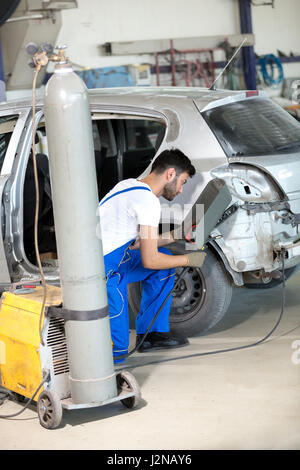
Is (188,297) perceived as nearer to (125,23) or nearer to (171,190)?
(171,190)

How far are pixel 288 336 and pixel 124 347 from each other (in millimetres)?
1108

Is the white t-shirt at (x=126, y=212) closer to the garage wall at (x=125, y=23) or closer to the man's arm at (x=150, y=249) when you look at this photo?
the man's arm at (x=150, y=249)

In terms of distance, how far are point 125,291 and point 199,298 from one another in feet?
2.06

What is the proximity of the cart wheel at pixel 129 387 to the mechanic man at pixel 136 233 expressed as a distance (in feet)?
1.81

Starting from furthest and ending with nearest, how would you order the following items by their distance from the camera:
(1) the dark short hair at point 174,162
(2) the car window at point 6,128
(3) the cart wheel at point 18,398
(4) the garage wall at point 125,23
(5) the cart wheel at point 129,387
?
(4) the garage wall at point 125,23, (2) the car window at point 6,128, (1) the dark short hair at point 174,162, (3) the cart wheel at point 18,398, (5) the cart wheel at point 129,387

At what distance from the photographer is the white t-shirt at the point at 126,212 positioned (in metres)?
3.94

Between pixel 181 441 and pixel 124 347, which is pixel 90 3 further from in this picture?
pixel 181 441

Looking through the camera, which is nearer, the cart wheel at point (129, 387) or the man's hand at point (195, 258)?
the cart wheel at point (129, 387)

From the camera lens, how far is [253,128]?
4715mm

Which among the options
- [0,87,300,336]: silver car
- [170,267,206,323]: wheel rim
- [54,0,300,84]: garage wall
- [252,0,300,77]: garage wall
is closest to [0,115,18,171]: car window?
[0,87,300,336]: silver car

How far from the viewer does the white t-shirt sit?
155 inches

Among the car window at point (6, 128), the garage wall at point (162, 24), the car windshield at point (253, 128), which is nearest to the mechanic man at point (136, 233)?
the car windshield at point (253, 128)

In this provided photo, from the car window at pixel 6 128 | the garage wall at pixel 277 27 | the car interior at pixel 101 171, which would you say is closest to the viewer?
the car window at pixel 6 128

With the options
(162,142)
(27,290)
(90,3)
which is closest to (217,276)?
(162,142)
